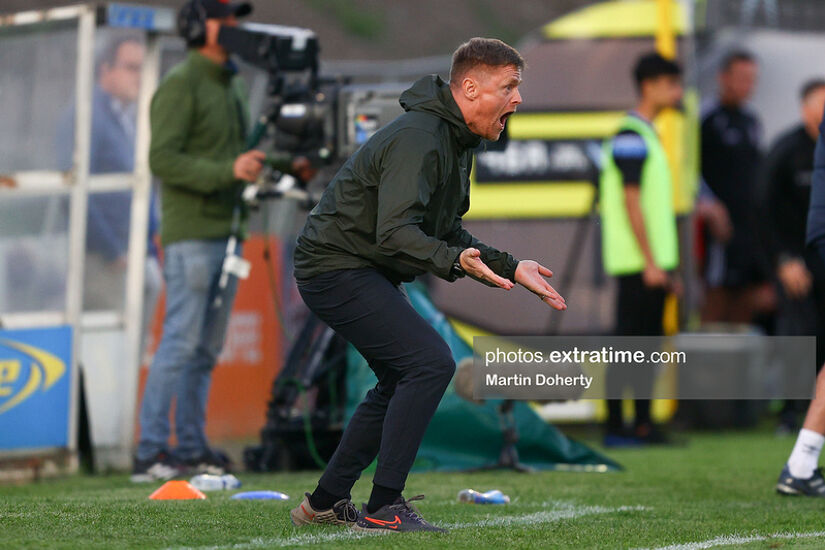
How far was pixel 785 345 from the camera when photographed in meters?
12.6

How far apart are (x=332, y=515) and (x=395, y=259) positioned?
0.99m

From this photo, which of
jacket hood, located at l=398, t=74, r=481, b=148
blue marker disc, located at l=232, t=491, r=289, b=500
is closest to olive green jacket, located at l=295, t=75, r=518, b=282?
jacket hood, located at l=398, t=74, r=481, b=148

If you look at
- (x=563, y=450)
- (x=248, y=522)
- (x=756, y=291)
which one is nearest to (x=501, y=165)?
(x=756, y=291)

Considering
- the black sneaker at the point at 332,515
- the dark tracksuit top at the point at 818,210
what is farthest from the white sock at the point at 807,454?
the black sneaker at the point at 332,515

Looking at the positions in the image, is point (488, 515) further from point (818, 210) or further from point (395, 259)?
point (818, 210)

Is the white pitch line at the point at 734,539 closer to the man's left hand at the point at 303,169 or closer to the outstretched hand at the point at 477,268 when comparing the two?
the outstretched hand at the point at 477,268

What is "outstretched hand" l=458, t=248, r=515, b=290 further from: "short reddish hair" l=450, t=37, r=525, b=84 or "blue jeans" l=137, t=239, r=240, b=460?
"blue jeans" l=137, t=239, r=240, b=460

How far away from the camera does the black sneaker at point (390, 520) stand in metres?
5.56

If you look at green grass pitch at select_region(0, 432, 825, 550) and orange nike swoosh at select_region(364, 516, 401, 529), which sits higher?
orange nike swoosh at select_region(364, 516, 401, 529)

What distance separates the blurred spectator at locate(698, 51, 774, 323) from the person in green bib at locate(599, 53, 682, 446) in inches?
82.0

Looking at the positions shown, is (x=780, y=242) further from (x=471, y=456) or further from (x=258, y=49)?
(x=258, y=49)

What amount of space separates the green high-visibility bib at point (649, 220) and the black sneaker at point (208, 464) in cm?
350

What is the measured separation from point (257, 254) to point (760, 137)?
4681 mm

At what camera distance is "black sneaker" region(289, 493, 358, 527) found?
5738 mm
